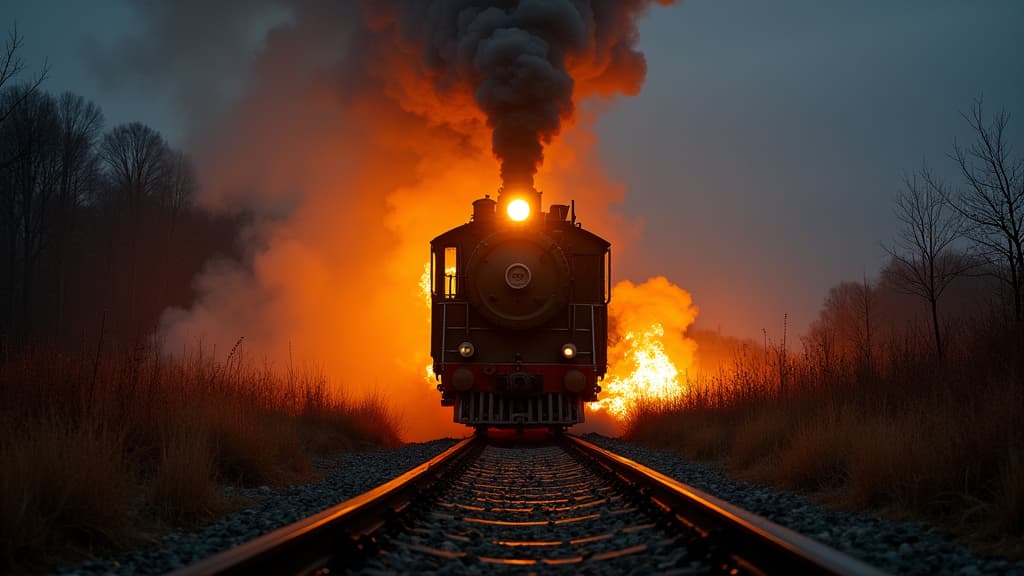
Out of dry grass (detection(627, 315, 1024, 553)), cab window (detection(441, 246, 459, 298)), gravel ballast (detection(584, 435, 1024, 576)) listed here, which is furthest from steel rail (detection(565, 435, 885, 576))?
cab window (detection(441, 246, 459, 298))

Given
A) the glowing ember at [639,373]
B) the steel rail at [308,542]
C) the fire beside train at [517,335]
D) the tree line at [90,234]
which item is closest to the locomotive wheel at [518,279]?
the fire beside train at [517,335]

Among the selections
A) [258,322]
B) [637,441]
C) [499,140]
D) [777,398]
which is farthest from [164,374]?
[258,322]

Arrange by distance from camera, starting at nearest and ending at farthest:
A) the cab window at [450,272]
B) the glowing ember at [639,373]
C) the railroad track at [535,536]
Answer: the railroad track at [535,536] → the cab window at [450,272] → the glowing ember at [639,373]

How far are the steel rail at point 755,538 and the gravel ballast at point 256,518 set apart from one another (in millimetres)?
2086

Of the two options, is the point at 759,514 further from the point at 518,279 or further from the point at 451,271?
the point at 451,271

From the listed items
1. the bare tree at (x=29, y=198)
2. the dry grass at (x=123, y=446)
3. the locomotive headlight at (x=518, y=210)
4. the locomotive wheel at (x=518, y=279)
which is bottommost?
the dry grass at (x=123, y=446)

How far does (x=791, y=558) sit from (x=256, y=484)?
456cm

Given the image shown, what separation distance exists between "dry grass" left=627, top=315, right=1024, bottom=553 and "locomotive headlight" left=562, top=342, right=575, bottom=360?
1.93 metres

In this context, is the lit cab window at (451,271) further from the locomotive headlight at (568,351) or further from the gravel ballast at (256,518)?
the gravel ballast at (256,518)

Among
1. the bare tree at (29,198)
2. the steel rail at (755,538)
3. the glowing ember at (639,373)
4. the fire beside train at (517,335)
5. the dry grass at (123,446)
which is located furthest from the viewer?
the bare tree at (29,198)

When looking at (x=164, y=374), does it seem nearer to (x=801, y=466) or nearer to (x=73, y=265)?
(x=801, y=466)

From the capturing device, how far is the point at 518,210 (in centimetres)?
1248

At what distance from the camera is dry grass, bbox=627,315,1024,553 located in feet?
13.6

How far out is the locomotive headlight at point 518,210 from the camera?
12.3 m
